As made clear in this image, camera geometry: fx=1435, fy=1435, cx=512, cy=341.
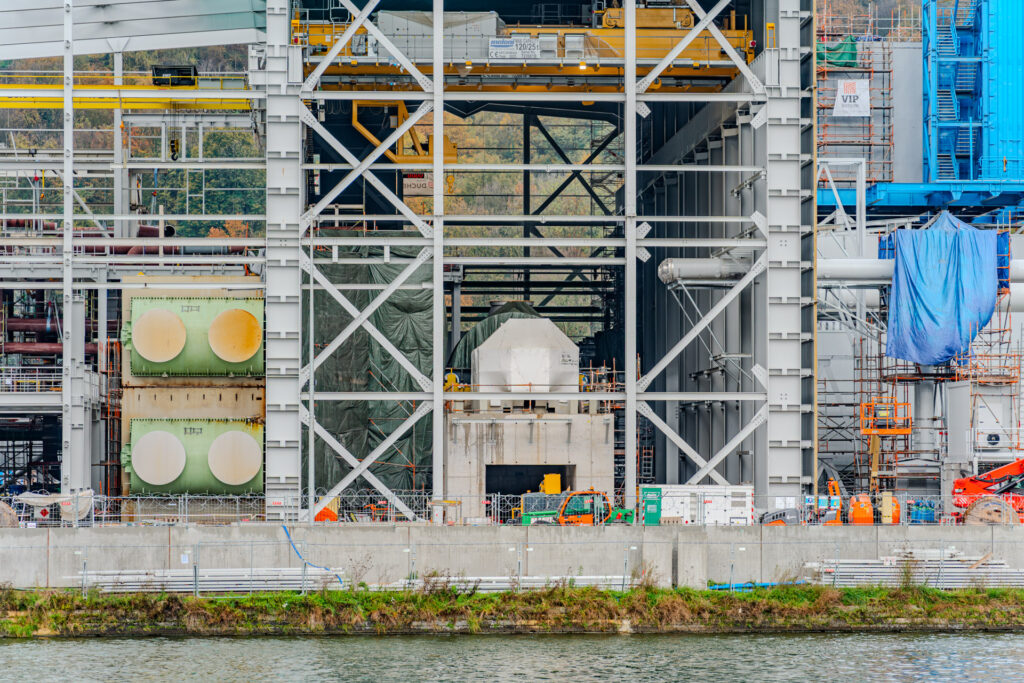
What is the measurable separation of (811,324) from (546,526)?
44.7ft

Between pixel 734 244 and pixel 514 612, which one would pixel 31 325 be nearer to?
pixel 734 244

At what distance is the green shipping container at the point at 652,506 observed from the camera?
44844mm

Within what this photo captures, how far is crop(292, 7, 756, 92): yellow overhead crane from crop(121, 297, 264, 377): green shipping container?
9397mm

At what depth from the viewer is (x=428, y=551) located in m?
39.5

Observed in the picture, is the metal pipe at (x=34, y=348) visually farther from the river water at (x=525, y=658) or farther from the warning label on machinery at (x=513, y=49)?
the river water at (x=525, y=658)

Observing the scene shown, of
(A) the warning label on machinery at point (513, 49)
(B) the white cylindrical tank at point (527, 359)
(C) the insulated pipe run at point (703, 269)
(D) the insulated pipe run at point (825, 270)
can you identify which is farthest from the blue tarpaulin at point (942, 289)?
(A) the warning label on machinery at point (513, 49)

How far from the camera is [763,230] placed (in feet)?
158

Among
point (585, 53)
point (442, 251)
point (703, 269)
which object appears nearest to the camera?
point (442, 251)

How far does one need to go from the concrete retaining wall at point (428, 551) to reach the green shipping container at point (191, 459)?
10.4m

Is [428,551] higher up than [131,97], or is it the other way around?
[131,97]

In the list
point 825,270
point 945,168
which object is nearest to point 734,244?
point 825,270

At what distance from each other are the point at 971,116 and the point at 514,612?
48.7 m

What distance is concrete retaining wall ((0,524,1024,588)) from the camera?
128 feet

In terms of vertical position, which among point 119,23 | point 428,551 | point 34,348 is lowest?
point 428,551
